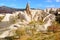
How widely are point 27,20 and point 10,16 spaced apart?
29.0 inches

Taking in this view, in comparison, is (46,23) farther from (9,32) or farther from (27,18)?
(9,32)

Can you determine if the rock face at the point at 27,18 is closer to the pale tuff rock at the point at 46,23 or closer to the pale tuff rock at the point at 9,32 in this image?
the pale tuff rock at the point at 46,23

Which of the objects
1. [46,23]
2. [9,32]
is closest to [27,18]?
[46,23]

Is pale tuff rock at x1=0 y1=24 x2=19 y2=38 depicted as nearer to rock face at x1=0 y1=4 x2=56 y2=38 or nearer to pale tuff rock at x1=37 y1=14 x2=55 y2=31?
rock face at x1=0 y1=4 x2=56 y2=38

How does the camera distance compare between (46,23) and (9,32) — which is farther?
(46,23)

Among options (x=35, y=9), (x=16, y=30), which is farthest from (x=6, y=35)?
(x=35, y=9)

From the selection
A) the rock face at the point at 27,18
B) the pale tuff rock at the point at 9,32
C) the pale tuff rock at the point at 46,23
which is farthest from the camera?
the rock face at the point at 27,18

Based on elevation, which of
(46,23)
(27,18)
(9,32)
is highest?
(27,18)

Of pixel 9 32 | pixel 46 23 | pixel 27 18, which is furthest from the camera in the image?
pixel 27 18

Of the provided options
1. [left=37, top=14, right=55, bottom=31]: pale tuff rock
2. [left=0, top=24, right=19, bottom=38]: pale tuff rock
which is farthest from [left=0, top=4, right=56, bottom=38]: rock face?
[left=0, top=24, right=19, bottom=38]: pale tuff rock

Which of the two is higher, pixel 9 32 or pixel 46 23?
pixel 46 23

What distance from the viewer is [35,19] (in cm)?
589

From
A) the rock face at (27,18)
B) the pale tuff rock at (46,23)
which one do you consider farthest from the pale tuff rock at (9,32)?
the pale tuff rock at (46,23)

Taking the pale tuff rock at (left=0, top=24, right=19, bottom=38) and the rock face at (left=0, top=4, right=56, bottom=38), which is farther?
the rock face at (left=0, top=4, right=56, bottom=38)
